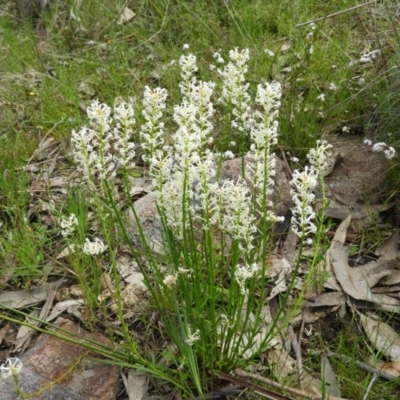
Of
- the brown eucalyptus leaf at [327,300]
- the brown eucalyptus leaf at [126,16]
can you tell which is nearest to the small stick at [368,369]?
the brown eucalyptus leaf at [327,300]

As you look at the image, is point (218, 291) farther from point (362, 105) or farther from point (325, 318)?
point (362, 105)

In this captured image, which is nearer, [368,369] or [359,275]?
[368,369]

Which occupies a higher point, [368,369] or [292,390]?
[292,390]

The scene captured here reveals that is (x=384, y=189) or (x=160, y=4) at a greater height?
(x=160, y=4)

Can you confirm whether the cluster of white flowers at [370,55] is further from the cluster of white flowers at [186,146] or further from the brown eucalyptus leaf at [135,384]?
the brown eucalyptus leaf at [135,384]

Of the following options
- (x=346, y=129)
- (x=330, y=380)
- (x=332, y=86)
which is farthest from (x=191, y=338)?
(x=332, y=86)

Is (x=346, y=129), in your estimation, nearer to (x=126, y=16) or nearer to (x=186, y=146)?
(x=186, y=146)

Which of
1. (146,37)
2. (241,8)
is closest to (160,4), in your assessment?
(146,37)

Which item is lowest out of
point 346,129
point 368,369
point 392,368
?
point 392,368
